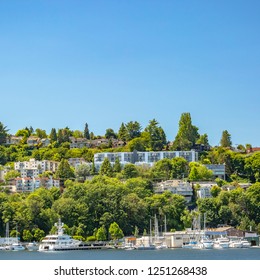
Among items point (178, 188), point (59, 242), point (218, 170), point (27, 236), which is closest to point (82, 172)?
point (178, 188)

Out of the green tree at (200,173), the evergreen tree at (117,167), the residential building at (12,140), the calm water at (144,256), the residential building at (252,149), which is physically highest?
the residential building at (12,140)

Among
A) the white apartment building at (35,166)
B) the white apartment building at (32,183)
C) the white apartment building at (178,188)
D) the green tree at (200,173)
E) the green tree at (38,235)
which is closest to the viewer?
the green tree at (38,235)

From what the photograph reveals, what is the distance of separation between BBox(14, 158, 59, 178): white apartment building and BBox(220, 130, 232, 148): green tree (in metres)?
21.0

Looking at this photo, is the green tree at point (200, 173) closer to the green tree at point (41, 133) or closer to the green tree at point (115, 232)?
the green tree at point (115, 232)

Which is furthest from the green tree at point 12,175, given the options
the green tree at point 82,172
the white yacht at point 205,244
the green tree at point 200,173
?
the white yacht at point 205,244

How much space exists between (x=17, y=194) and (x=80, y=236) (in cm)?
1558

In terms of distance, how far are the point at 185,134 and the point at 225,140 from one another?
574 centimetres

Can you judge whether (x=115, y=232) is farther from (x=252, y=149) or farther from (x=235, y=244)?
(x=252, y=149)

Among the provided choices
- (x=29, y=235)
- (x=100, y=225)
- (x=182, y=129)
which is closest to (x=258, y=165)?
(x=182, y=129)

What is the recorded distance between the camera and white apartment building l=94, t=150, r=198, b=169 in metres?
95.2

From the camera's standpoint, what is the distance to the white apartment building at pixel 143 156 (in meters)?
95.2

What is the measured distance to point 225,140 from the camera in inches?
4023

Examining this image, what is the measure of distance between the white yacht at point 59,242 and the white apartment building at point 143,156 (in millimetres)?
32939

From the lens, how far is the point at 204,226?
68.0 m
